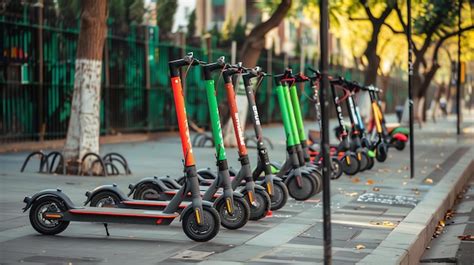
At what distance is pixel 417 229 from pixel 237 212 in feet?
6.02

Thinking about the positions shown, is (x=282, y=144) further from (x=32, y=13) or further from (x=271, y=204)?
(x=271, y=204)

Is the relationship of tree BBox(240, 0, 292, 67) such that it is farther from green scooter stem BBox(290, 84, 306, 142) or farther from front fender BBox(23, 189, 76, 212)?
front fender BBox(23, 189, 76, 212)

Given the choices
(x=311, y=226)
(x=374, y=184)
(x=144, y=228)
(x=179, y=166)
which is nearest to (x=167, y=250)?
(x=144, y=228)

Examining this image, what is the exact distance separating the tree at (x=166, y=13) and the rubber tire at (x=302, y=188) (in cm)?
2227

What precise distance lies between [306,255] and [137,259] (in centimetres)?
145

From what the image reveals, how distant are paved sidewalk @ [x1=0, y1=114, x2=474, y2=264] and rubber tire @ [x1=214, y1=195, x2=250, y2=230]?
0.30 ft

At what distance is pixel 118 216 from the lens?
10500 mm

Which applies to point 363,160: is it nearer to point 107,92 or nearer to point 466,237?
point 466,237

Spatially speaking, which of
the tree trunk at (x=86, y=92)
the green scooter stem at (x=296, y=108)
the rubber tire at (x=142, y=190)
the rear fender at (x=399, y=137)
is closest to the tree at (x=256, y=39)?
the rear fender at (x=399, y=137)

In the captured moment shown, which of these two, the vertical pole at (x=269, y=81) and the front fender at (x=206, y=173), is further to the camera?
the vertical pole at (x=269, y=81)

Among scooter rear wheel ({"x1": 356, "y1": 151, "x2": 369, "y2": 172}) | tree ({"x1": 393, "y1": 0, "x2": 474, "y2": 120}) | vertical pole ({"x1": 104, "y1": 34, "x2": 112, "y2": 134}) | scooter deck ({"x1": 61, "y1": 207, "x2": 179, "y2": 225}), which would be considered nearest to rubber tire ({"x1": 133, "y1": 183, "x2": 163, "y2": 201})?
scooter deck ({"x1": 61, "y1": 207, "x2": 179, "y2": 225})

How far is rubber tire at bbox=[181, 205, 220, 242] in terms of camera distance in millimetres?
10391

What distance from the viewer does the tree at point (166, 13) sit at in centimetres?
3688

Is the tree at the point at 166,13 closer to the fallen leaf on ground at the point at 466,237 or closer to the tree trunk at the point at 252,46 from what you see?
the tree trunk at the point at 252,46
